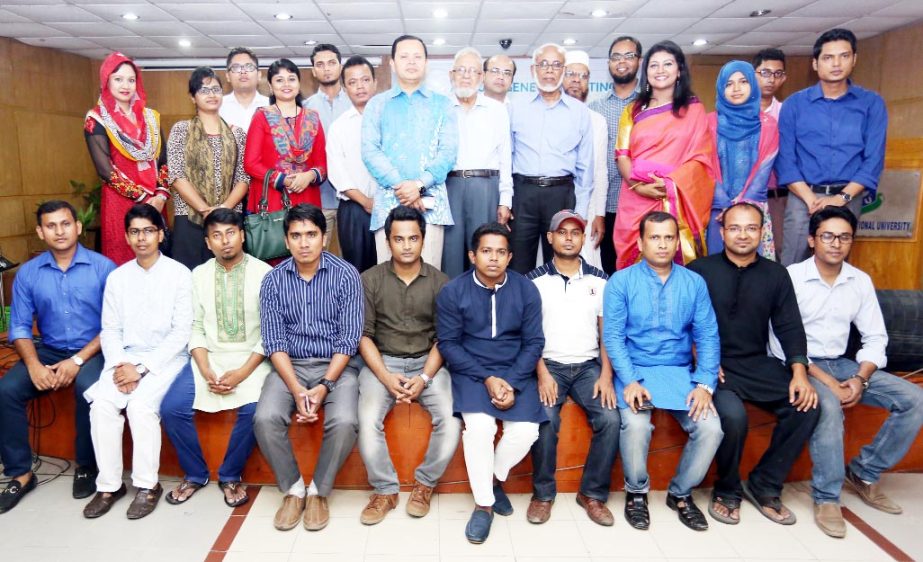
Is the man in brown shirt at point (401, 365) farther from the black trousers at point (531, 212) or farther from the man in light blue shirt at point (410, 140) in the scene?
the black trousers at point (531, 212)

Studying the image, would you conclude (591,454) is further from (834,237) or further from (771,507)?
(834,237)

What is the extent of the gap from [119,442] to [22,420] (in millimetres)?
508

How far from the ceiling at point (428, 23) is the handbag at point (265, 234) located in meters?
3.55

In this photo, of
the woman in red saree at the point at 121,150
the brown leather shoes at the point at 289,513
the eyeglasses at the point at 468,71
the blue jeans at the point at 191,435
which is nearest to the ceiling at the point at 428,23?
the woman in red saree at the point at 121,150

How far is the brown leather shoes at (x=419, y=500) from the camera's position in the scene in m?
2.65

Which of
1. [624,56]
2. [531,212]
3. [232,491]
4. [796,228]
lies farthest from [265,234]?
[796,228]

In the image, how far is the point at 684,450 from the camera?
269 centimetres

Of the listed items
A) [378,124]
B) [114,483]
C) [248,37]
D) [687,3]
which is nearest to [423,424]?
[114,483]

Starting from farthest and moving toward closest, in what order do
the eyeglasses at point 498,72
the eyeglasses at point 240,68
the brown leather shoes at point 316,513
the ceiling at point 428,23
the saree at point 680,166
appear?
the ceiling at point 428,23, the eyeglasses at point 240,68, the eyeglasses at point 498,72, the saree at point 680,166, the brown leather shoes at point 316,513

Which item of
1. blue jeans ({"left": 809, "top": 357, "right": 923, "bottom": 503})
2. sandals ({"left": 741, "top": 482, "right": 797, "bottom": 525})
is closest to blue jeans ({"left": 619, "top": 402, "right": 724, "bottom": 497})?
sandals ({"left": 741, "top": 482, "right": 797, "bottom": 525})

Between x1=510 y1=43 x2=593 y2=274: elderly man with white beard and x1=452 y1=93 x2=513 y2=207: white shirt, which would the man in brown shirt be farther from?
x1=510 y1=43 x2=593 y2=274: elderly man with white beard

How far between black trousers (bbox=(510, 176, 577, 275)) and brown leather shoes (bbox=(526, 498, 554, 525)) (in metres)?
1.37

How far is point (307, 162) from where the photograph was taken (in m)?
3.58

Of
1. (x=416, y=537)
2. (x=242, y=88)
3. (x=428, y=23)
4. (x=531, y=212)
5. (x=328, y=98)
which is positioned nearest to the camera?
(x=416, y=537)
